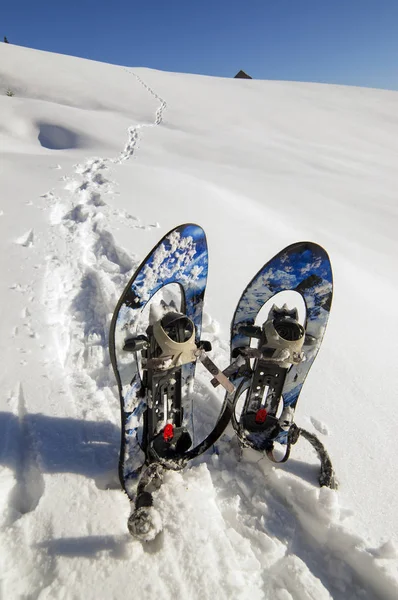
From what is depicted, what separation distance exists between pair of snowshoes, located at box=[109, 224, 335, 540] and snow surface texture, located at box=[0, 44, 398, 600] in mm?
138

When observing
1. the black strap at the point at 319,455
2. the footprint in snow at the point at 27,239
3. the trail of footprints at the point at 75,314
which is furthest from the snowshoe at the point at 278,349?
the footprint in snow at the point at 27,239

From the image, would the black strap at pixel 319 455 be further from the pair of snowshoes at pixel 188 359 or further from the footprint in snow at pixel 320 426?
the footprint in snow at pixel 320 426

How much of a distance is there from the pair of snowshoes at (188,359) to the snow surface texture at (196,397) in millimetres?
138

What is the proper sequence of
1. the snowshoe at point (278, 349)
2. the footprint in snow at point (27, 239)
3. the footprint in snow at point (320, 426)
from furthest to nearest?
the footprint in snow at point (27, 239) < the footprint in snow at point (320, 426) < the snowshoe at point (278, 349)

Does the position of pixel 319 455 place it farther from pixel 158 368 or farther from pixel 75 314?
pixel 75 314

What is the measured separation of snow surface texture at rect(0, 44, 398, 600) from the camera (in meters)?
Answer: 1.79

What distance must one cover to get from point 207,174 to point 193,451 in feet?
26.8

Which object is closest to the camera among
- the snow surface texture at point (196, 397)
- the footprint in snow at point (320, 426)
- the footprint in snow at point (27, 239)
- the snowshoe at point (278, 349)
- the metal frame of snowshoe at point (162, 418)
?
the snow surface texture at point (196, 397)

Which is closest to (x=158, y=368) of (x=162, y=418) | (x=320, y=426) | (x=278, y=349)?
(x=162, y=418)

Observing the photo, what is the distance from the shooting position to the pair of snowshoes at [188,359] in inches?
79.7

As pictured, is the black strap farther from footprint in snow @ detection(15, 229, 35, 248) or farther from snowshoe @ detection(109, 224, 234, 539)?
Result: footprint in snow @ detection(15, 229, 35, 248)

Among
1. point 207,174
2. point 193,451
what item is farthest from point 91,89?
point 193,451

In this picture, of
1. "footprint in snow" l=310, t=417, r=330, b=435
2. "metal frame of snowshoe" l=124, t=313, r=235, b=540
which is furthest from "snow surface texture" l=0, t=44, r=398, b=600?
"metal frame of snowshoe" l=124, t=313, r=235, b=540

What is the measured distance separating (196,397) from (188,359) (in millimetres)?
1109
